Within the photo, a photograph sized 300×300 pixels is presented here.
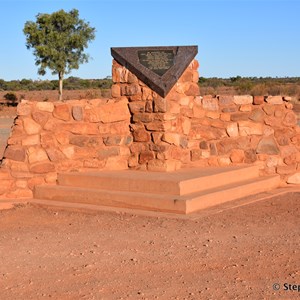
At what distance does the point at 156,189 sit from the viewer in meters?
8.07

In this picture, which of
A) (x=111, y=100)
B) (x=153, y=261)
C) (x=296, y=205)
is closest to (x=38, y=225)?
(x=153, y=261)

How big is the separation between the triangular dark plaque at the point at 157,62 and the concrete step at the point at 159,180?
1.31m

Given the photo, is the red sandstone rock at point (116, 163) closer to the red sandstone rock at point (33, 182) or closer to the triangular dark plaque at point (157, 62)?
the red sandstone rock at point (33, 182)

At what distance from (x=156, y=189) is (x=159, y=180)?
13 centimetres

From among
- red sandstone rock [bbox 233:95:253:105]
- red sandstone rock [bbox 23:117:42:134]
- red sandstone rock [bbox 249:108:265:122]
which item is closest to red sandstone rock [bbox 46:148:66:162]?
red sandstone rock [bbox 23:117:42:134]

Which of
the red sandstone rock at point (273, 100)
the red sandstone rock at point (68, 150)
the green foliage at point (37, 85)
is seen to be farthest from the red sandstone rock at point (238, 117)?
the green foliage at point (37, 85)

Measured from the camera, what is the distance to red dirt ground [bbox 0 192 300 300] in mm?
4672

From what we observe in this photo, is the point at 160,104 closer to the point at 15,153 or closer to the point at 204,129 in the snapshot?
the point at 204,129

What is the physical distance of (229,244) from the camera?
6.04 metres

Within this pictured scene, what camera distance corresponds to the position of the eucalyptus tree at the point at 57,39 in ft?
131

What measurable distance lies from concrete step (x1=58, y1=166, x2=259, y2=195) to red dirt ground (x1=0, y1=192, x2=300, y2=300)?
1.72 ft

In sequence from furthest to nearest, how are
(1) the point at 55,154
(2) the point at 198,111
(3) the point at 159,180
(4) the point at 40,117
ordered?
(2) the point at 198,111 → (1) the point at 55,154 → (4) the point at 40,117 → (3) the point at 159,180

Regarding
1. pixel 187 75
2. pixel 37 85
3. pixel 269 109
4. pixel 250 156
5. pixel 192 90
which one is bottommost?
pixel 250 156

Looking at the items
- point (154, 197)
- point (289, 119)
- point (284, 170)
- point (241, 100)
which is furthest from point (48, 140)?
point (289, 119)
